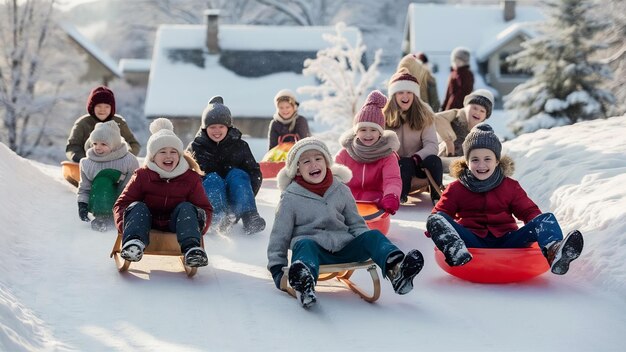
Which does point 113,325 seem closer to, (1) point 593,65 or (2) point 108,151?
(2) point 108,151

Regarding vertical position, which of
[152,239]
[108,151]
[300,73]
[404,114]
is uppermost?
[300,73]

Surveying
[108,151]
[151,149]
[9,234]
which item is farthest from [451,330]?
[108,151]

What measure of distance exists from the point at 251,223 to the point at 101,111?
8.60 feet

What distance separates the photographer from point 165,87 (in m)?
27.0

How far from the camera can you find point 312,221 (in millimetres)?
5723

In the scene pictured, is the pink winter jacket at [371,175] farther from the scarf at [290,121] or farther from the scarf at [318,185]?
the scarf at [290,121]

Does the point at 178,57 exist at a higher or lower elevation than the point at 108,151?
higher

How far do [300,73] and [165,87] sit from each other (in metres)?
3.93

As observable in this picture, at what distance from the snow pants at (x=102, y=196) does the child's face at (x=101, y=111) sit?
5.52 ft

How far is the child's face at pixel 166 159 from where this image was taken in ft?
20.6

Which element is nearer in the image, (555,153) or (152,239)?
(152,239)

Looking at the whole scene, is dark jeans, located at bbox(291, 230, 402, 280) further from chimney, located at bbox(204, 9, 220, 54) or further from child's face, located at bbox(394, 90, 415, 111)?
chimney, located at bbox(204, 9, 220, 54)

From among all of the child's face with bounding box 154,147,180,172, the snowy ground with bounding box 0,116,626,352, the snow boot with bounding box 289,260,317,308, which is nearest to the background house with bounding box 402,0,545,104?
the snowy ground with bounding box 0,116,626,352

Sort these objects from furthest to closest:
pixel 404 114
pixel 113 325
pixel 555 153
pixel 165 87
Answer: pixel 165 87 < pixel 555 153 < pixel 404 114 < pixel 113 325
